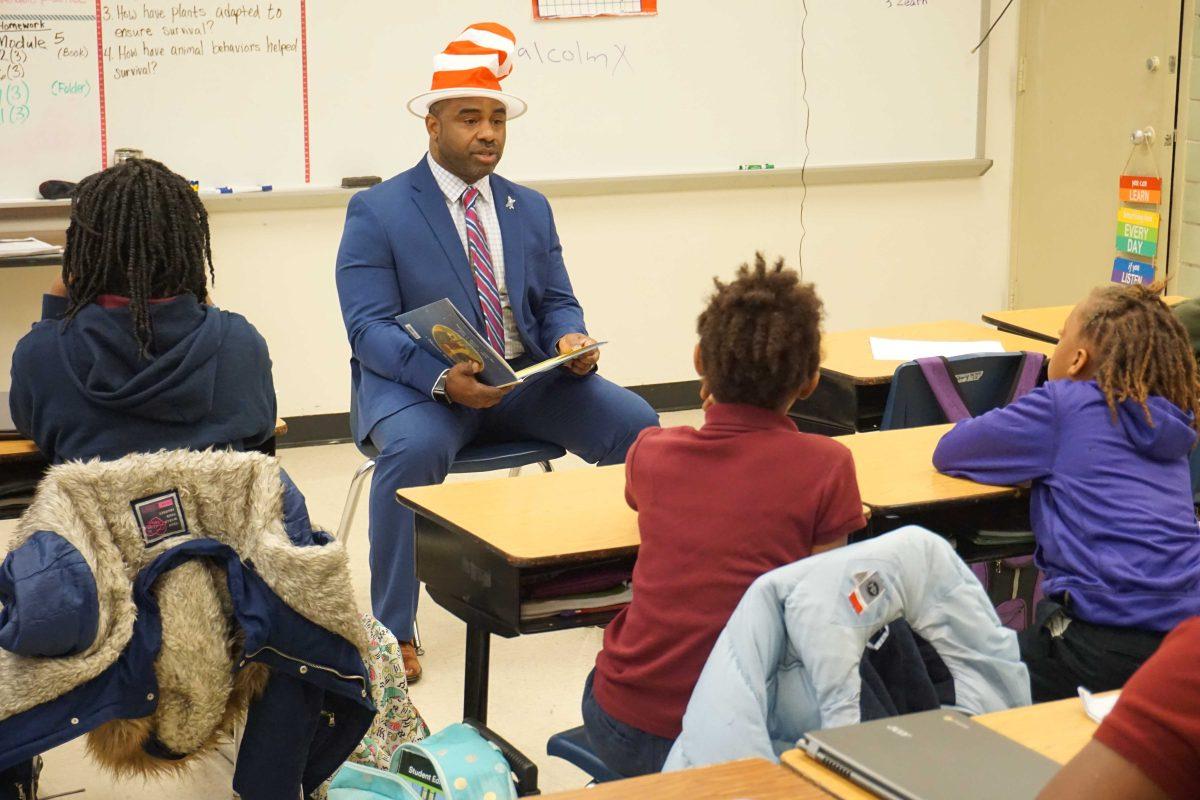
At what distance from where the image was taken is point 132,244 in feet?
7.89

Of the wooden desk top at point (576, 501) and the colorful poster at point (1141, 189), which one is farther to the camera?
the colorful poster at point (1141, 189)

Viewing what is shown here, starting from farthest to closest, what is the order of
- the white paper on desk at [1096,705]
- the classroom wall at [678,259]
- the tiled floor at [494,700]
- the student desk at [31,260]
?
the classroom wall at [678,259]
the student desk at [31,260]
the tiled floor at [494,700]
the white paper on desk at [1096,705]

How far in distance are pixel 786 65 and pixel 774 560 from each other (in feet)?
13.4

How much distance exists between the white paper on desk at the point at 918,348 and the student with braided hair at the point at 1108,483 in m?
1.15

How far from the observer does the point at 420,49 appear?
5.16m

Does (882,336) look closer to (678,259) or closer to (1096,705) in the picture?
(678,259)

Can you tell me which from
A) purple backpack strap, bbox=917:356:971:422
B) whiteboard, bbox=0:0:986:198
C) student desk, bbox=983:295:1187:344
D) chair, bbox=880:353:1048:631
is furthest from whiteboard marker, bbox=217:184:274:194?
purple backpack strap, bbox=917:356:971:422

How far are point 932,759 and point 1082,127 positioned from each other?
511 centimetres

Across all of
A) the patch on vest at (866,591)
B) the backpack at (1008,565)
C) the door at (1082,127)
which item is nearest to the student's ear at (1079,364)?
the backpack at (1008,565)

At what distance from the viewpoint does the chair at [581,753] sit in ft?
6.90

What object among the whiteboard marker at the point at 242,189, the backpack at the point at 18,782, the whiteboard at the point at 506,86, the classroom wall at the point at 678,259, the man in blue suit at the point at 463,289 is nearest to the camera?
the backpack at the point at 18,782

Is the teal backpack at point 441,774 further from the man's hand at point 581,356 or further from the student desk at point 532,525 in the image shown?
the man's hand at point 581,356

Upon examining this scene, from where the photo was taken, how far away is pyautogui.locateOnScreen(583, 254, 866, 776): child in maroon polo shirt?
6.40ft

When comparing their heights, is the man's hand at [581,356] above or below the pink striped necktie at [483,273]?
below
